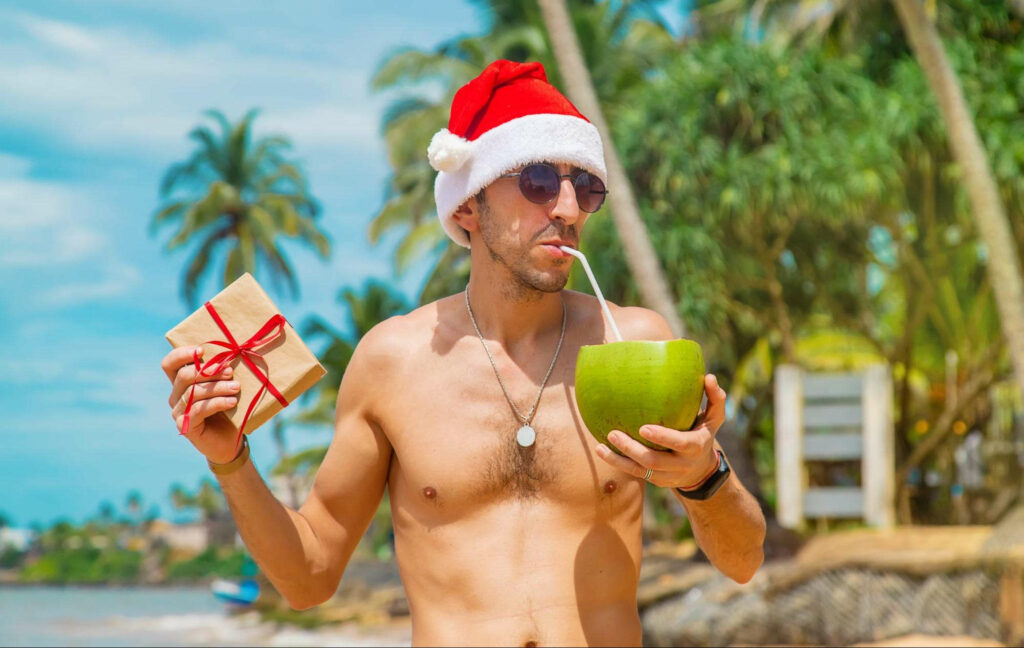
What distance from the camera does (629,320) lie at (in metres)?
2.62

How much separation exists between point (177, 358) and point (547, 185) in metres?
0.83

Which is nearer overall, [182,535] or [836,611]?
[836,611]

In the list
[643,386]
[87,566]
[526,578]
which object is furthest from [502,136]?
[87,566]

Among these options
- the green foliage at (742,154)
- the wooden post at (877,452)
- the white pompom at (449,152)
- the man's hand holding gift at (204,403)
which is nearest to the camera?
the man's hand holding gift at (204,403)

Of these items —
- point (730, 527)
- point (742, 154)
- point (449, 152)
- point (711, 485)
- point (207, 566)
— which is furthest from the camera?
point (207, 566)

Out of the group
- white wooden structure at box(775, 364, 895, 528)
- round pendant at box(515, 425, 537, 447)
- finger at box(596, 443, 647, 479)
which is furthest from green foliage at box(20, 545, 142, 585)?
finger at box(596, 443, 647, 479)

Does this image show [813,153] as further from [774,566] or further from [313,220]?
[313,220]

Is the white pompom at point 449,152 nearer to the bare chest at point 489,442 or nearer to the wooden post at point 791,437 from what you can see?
the bare chest at point 489,442

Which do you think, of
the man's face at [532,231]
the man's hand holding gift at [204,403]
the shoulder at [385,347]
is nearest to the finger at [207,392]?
the man's hand holding gift at [204,403]

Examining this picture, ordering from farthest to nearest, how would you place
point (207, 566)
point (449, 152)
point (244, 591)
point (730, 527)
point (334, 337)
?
point (207, 566)
point (244, 591)
point (334, 337)
point (449, 152)
point (730, 527)

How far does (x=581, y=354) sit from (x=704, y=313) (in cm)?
A: 1785

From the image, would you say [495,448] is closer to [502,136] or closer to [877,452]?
[502,136]

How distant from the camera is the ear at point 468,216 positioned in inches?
103

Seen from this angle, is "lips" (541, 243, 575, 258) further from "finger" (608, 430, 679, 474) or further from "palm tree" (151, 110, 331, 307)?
"palm tree" (151, 110, 331, 307)
